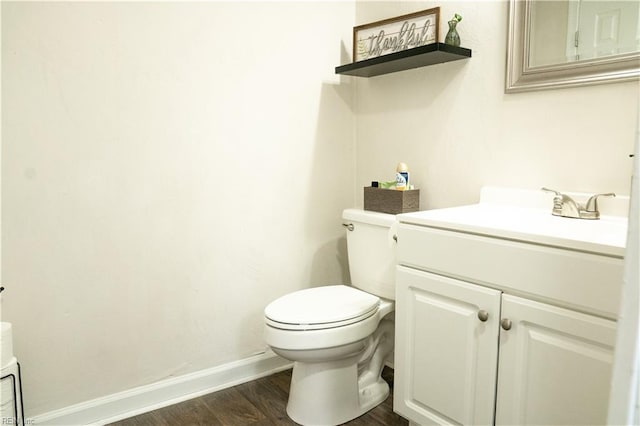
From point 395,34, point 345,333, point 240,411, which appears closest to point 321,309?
point 345,333

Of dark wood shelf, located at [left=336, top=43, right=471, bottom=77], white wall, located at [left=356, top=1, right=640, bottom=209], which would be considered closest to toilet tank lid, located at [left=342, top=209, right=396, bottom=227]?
white wall, located at [left=356, top=1, right=640, bottom=209]

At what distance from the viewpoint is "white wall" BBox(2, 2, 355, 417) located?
1.53 metres

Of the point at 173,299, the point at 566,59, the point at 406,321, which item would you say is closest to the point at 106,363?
the point at 173,299

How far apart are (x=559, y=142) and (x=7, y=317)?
1879 millimetres

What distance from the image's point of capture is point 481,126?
170 cm

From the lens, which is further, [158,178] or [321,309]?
[158,178]

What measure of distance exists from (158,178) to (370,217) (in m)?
0.83

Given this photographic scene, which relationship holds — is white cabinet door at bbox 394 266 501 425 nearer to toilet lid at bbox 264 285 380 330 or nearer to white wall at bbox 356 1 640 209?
toilet lid at bbox 264 285 380 330

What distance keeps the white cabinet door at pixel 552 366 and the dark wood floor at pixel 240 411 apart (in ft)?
2.04

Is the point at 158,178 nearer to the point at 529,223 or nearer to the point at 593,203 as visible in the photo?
the point at 529,223

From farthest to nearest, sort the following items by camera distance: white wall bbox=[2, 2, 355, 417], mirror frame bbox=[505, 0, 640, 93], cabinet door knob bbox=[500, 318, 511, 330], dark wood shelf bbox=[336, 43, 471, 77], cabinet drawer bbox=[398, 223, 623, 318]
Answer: dark wood shelf bbox=[336, 43, 471, 77], white wall bbox=[2, 2, 355, 417], mirror frame bbox=[505, 0, 640, 93], cabinet door knob bbox=[500, 318, 511, 330], cabinet drawer bbox=[398, 223, 623, 318]

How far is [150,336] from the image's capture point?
179 centimetres

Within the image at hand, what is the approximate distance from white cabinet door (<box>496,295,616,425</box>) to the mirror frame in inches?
28.5

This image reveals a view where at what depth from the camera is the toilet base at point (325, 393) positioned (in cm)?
167
